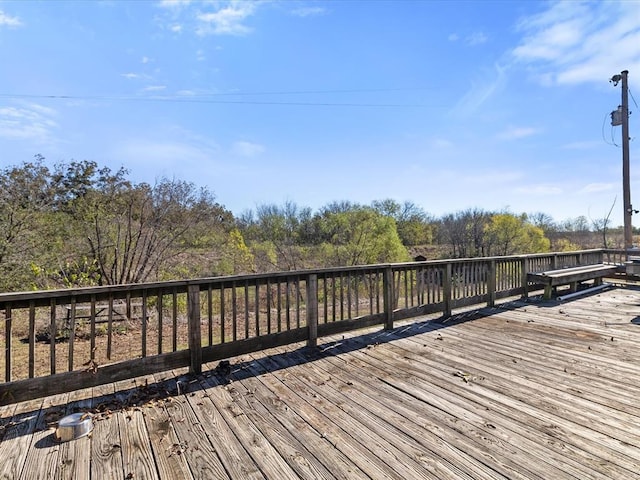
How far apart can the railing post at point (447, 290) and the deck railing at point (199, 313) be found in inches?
0.6

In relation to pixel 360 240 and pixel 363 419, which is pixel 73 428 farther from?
pixel 360 240

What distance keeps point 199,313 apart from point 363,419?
170cm

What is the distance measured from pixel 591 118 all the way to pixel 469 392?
10.5 meters

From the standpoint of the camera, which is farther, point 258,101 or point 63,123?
point 258,101

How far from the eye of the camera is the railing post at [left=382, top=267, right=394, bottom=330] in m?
4.18

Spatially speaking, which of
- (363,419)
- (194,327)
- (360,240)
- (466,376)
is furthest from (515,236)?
(194,327)

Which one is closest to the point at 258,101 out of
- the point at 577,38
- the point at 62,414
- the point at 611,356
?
the point at 577,38

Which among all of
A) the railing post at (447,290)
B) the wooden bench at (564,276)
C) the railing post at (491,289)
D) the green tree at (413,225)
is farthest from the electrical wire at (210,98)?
the green tree at (413,225)

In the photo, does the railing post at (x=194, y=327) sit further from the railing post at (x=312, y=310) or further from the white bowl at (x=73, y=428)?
the railing post at (x=312, y=310)

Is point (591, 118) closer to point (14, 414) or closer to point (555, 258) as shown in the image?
point (555, 258)

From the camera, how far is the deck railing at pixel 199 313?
239 cm

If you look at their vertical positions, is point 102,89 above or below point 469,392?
above

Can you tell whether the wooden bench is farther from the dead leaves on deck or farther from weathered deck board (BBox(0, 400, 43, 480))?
weathered deck board (BBox(0, 400, 43, 480))

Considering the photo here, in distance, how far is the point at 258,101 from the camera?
844cm
